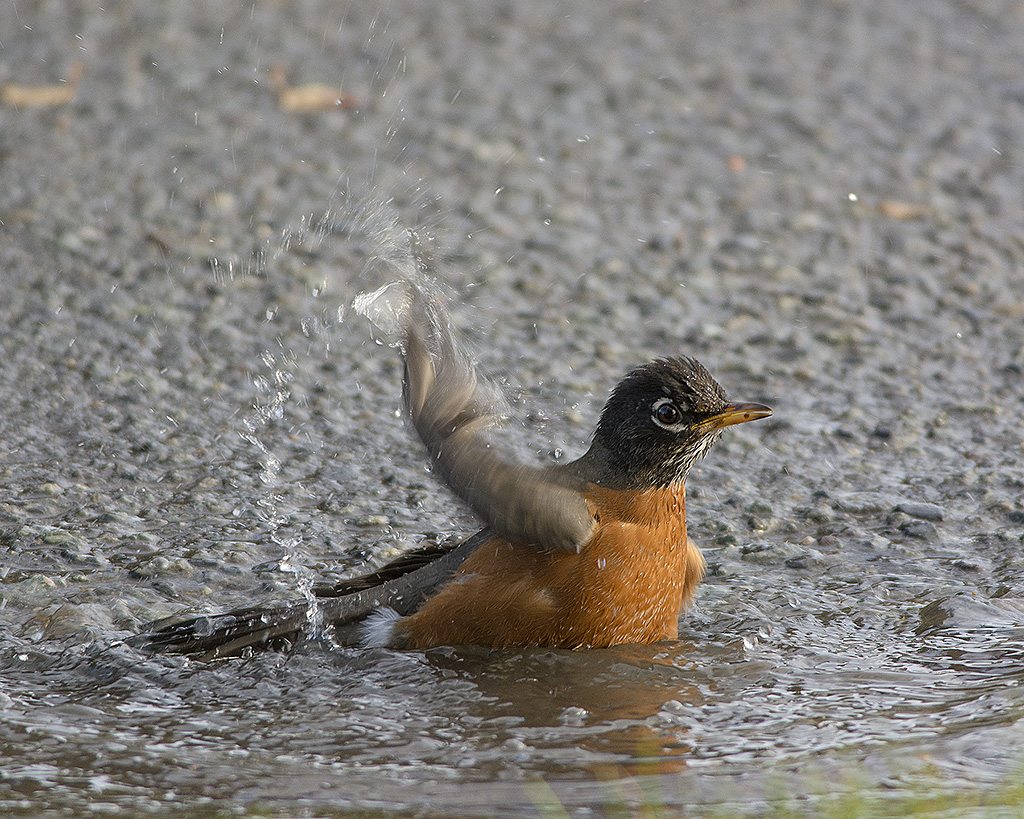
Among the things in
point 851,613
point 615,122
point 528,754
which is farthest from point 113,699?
point 615,122

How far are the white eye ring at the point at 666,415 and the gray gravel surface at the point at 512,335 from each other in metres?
0.66

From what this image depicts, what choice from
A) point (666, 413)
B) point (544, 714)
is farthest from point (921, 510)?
point (544, 714)

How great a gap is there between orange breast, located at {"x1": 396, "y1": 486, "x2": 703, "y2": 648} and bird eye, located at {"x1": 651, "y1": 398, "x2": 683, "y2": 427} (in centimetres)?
28

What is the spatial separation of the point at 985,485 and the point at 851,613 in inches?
50.6

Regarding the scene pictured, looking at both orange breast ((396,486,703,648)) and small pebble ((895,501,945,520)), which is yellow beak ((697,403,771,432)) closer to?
orange breast ((396,486,703,648))

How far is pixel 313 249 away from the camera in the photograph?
25.8ft

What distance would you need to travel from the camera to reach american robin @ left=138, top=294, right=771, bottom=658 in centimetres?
422

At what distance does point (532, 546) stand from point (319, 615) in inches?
31.8

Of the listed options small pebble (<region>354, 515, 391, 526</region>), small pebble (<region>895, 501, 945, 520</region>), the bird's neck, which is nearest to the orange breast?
the bird's neck

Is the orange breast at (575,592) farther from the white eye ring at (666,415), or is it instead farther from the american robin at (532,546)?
the white eye ring at (666,415)

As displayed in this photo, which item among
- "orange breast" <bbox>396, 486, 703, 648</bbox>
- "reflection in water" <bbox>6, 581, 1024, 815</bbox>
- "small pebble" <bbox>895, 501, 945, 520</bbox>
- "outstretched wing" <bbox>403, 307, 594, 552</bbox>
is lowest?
"reflection in water" <bbox>6, 581, 1024, 815</bbox>

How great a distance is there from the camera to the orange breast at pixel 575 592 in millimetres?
4340

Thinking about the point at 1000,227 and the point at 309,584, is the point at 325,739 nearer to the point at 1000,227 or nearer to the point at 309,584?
the point at 309,584

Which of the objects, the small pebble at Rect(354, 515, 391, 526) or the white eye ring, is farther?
the small pebble at Rect(354, 515, 391, 526)
